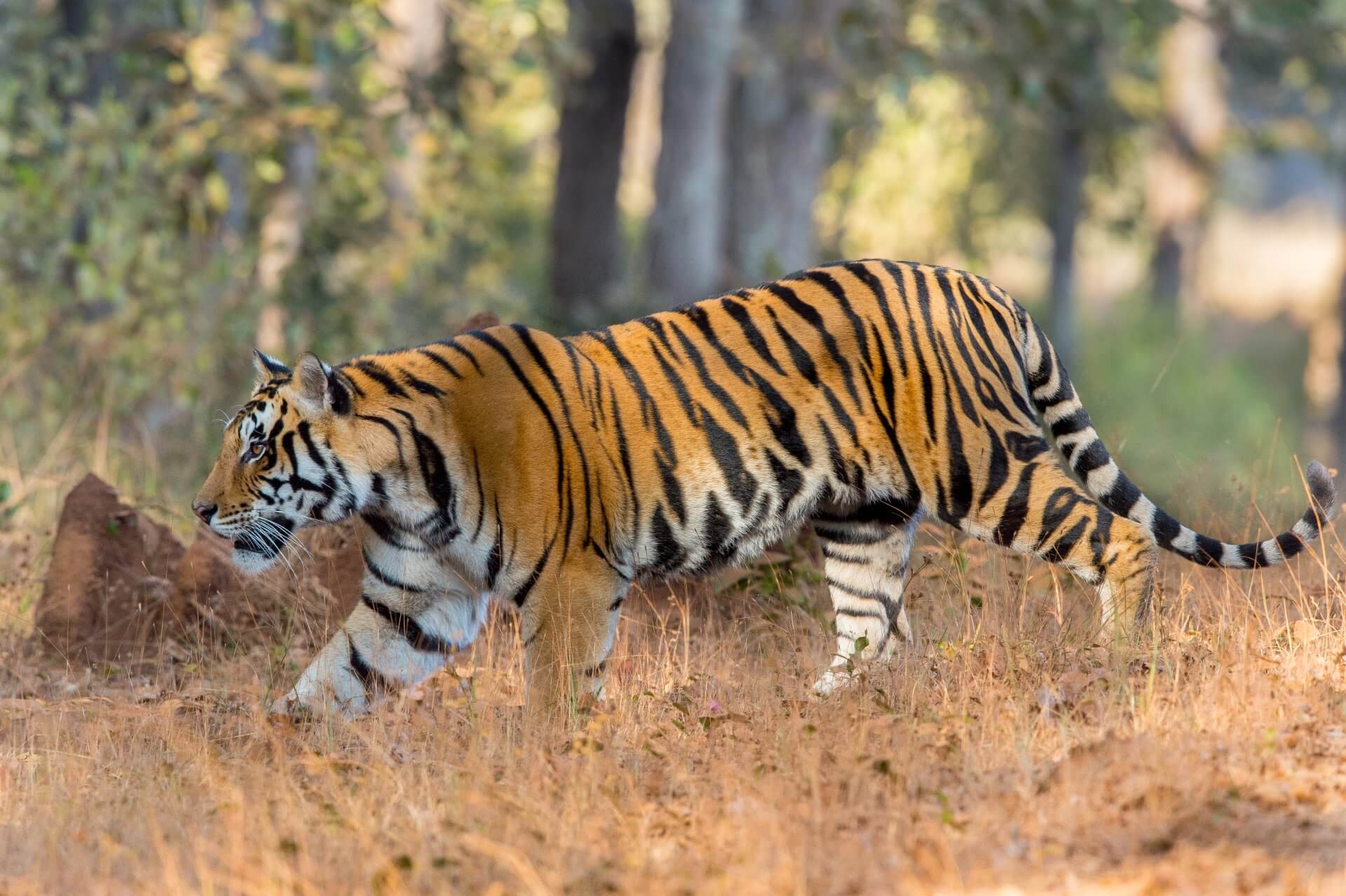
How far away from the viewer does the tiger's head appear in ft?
17.8

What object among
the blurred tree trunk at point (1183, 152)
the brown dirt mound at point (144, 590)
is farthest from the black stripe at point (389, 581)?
the blurred tree trunk at point (1183, 152)

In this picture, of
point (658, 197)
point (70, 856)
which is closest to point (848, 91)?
point (658, 197)

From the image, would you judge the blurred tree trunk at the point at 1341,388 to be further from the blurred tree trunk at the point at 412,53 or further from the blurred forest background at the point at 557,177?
the blurred tree trunk at the point at 412,53

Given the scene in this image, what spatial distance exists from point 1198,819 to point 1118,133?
19166mm

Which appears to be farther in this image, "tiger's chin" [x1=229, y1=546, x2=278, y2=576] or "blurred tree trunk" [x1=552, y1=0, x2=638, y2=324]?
"blurred tree trunk" [x1=552, y1=0, x2=638, y2=324]

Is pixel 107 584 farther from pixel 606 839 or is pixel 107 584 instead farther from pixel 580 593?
pixel 606 839

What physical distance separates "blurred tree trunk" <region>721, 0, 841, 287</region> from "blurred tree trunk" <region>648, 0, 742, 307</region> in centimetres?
82

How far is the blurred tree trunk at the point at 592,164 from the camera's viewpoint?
15.2m

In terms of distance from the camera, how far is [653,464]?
565cm

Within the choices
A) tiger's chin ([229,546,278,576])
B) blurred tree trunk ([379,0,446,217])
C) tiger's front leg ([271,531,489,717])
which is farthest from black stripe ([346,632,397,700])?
blurred tree trunk ([379,0,446,217])

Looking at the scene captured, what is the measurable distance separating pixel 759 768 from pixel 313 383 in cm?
203

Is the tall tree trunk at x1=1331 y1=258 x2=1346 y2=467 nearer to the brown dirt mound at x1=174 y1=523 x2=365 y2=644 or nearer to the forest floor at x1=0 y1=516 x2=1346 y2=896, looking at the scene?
the forest floor at x1=0 y1=516 x2=1346 y2=896

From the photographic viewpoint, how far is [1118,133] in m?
21.8

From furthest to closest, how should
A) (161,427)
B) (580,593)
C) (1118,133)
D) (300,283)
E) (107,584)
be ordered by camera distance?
(1118,133) < (300,283) < (161,427) < (107,584) < (580,593)
